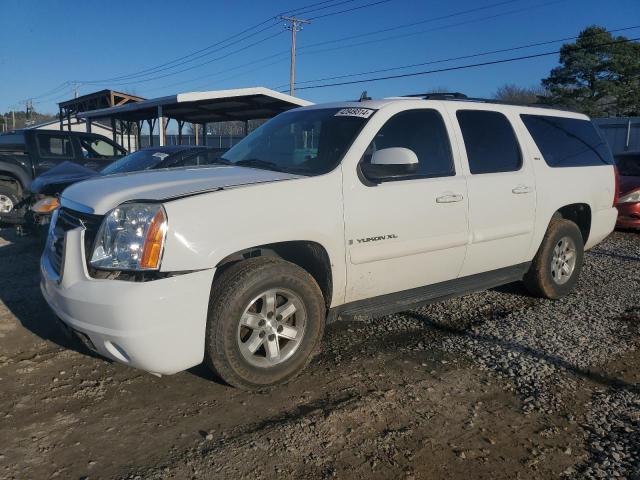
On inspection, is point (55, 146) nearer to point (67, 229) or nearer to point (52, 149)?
point (52, 149)

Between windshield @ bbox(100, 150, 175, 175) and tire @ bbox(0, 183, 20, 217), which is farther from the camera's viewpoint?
tire @ bbox(0, 183, 20, 217)

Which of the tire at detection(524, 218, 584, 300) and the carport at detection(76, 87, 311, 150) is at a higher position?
the carport at detection(76, 87, 311, 150)

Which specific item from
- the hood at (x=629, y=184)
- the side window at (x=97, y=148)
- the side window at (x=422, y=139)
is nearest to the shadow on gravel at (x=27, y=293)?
the side window at (x=422, y=139)

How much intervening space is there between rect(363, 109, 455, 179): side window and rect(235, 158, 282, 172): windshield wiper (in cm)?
77

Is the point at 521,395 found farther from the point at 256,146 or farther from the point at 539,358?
the point at 256,146

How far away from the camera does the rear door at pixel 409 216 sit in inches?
145

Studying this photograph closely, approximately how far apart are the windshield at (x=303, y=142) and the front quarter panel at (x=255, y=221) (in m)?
0.29

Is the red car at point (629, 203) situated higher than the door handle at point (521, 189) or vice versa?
the door handle at point (521, 189)

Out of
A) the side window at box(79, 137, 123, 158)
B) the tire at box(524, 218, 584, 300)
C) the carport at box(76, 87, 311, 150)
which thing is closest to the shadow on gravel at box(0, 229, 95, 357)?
the side window at box(79, 137, 123, 158)

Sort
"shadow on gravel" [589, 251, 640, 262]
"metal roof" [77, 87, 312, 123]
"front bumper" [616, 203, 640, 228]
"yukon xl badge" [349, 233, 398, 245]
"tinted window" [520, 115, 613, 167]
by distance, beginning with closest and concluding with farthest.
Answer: "yukon xl badge" [349, 233, 398, 245] < "tinted window" [520, 115, 613, 167] < "shadow on gravel" [589, 251, 640, 262] < "front bumper" [616, 203, 640, 228] < "metal roof" [77, 87, 312, 123]

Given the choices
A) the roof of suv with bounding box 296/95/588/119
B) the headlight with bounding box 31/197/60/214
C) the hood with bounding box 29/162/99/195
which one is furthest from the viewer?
the hood with bounding box 29/162/99/195

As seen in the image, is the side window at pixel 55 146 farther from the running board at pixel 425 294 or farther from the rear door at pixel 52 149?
the running board at pixel 425 294

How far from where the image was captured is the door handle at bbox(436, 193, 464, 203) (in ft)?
13.4

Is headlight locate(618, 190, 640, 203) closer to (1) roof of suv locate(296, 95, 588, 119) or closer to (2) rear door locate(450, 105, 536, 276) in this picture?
(1) roof of suv locate(296, 95, 588, 119)
